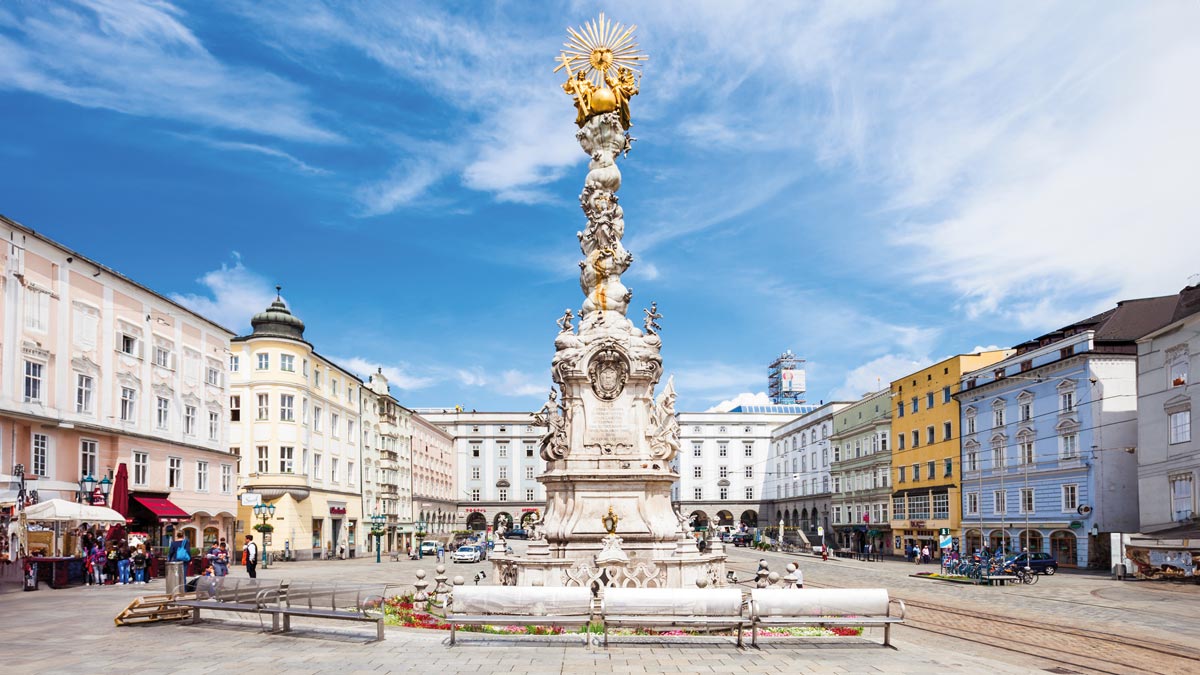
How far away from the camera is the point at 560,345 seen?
25.5m

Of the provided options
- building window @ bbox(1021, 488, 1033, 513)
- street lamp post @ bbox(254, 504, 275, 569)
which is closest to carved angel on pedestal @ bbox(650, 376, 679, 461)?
street lamp post @ bbox(254, 504, 275, 569)

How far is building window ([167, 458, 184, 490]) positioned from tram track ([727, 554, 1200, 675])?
105ft

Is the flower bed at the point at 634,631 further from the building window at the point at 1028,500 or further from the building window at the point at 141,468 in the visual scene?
the building window at the point at 1028,500

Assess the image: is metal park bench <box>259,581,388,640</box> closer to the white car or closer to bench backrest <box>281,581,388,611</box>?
bench backrest <box>281,581,388,611</box>

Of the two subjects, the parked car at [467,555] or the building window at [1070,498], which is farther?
the parked car at [467,555]

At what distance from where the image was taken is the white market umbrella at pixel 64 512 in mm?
28016

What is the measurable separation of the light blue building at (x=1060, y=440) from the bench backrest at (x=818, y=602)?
39726 mm

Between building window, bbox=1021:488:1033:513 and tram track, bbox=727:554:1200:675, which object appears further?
building window, bbox=1021:488:1033:513

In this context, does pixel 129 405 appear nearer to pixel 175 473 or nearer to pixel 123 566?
pixel 175 473

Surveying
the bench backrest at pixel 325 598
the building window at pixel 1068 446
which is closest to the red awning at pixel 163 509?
the bench backrest at pixel 325 598

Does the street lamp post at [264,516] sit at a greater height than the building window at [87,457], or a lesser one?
lesser

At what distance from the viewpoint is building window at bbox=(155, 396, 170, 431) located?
4100 cm

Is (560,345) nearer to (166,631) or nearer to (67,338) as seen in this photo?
(166,631)

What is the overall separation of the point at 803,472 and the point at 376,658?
299ft
